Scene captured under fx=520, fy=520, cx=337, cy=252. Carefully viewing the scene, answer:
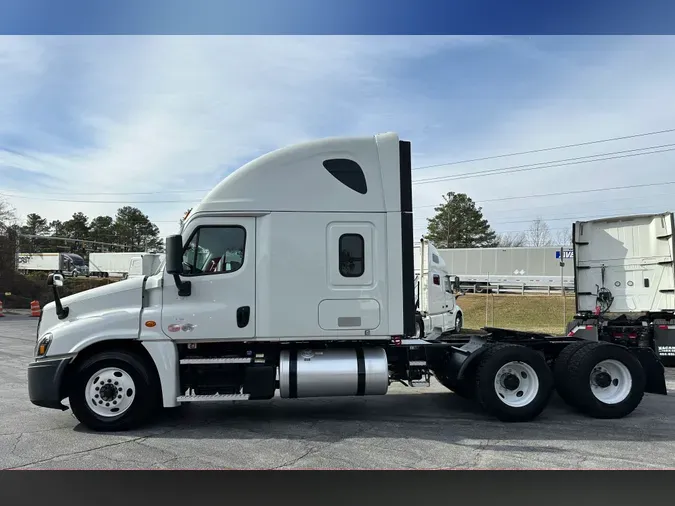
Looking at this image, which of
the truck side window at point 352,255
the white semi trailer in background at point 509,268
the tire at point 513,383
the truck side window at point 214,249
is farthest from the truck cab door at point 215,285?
the white semi trailer in background at point 509,268

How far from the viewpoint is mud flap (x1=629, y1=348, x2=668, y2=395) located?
7.33 m

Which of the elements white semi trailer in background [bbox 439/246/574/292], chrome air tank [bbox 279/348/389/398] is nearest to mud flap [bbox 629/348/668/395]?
chrome air tank [bbox 279/348/389/398]

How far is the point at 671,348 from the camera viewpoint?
11359 millimetres

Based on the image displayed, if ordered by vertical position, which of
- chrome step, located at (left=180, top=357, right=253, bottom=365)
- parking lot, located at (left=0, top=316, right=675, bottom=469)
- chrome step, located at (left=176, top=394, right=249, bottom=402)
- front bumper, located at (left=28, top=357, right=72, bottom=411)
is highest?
chrome step, located at (left=180, top=357, right=253, bottom=365)

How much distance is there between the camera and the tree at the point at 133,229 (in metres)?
81.9

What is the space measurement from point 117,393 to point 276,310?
2170 mm

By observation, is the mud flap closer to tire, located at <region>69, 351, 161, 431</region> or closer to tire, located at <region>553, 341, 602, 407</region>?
tire, located at <region>553, 341, 602, 407</region>

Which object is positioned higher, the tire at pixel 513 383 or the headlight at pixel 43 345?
the headlight at pixel 43 345

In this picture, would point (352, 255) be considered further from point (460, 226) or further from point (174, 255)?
point (460, 226)

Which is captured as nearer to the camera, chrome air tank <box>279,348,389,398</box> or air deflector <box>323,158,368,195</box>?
chrome air tank <box>279,348,389,398</box>

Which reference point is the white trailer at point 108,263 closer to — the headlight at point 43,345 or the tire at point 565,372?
the headlight at point 43,345

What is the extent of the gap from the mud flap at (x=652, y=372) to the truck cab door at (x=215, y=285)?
5.51 metres

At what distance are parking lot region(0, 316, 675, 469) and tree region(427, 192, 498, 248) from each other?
5540 centimetres

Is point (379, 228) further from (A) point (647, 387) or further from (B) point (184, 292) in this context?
(A) point (647, 387)
